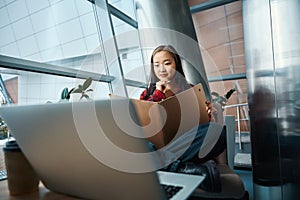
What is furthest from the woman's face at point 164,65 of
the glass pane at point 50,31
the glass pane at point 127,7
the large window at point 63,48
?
the glass pane at point 127,7

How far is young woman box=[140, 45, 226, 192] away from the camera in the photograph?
97cm

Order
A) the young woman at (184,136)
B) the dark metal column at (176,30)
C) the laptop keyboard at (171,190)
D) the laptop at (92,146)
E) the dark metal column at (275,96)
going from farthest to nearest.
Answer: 1. the dark metal column at (176,30)
2. the dark metal column at (275,96)
3. the young woman at (184,136)
4. the laptop keyboard at (171,190)
5. the laptop at (92,146)

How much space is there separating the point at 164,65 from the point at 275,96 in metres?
0.91

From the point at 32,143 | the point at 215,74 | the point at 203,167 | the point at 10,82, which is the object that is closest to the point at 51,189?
the point at 32,143

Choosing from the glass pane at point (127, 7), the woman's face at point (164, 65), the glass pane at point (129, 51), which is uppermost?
the glass pane at point (127, 7)

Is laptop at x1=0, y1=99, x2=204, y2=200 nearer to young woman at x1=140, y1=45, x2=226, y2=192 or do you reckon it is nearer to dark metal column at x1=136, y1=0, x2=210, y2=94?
young woman at x1=140, y1=45, x2=226, y2=192

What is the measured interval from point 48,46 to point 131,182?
6.04 feet

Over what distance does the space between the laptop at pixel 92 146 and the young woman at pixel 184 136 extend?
1.89 ft

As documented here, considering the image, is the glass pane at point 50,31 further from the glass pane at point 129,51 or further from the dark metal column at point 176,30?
the dark metal column at point 176,30

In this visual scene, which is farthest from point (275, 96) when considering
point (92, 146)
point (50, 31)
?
point (50, 31)

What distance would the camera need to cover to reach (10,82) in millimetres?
1482

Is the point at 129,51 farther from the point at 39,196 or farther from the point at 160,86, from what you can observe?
the point at 39,196

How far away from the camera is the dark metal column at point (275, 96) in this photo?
4.82 ft

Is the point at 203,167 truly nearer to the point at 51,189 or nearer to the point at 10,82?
the point at 51,189
